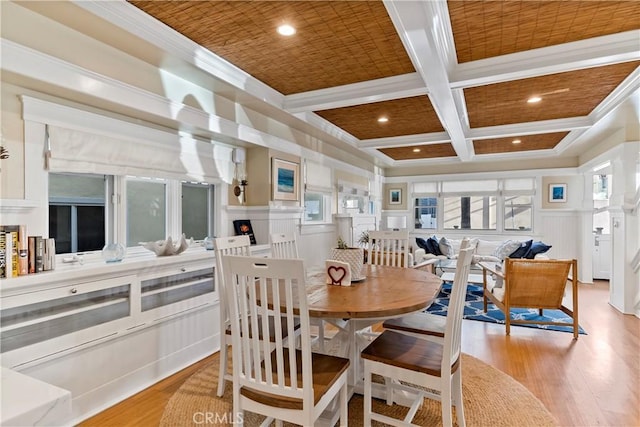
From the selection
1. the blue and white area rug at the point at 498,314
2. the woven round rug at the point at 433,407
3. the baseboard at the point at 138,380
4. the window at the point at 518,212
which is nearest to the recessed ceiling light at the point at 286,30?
the woven round rug at the point at 433,407

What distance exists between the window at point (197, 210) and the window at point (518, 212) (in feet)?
20.3

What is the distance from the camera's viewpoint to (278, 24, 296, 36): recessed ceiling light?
221cm

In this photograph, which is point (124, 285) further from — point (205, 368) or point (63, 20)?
point (63, 20)

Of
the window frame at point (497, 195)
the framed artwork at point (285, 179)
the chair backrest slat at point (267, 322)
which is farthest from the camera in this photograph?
the window frame at point (497, 195)

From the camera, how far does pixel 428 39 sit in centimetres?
225

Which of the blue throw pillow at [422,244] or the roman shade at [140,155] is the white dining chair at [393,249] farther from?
the blue throw pillow at [422,244]

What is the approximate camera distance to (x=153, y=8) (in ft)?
6.62

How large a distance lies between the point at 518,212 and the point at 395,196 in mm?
2549

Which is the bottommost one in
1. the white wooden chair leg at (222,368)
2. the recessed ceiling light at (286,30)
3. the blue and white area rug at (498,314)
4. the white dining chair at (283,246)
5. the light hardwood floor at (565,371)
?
the light hardwood floor at (565,371)

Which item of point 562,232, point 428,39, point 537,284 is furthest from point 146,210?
point 562,232

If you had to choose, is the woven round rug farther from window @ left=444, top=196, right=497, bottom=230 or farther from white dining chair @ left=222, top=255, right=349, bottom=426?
window @ left=444, top=196, right=497, bottom=230

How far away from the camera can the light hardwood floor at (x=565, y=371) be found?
221 cm

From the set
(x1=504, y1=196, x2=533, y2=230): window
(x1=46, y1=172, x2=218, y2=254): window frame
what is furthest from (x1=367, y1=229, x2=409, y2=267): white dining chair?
(x1=504, y1=196, x2=533, y2=230): window

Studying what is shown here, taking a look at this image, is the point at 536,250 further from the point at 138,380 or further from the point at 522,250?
the point at 138,380
